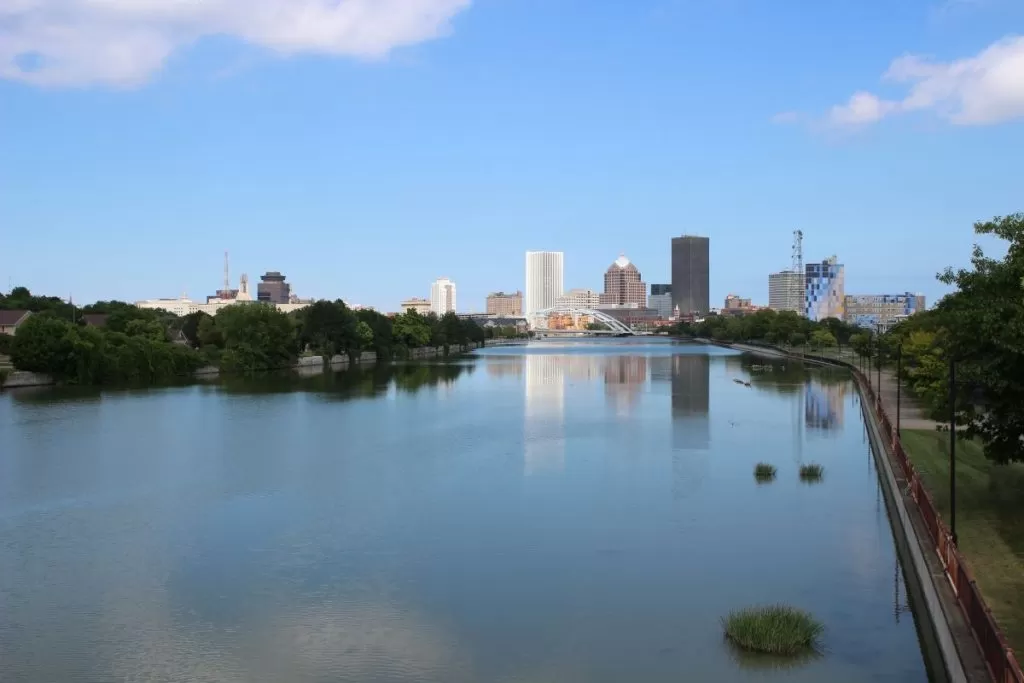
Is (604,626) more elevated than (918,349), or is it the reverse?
(918,349)

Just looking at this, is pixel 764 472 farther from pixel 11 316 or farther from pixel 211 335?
pixel 11 316

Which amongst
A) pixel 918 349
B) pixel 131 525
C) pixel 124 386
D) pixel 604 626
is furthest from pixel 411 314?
pixel 604 626

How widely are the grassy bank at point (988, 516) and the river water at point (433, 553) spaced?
3.31 feet

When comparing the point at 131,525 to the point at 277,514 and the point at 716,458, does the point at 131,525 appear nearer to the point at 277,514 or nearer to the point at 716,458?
the point at 277,514

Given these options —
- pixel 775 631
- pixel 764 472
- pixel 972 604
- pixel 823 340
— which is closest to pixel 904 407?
pixel 764 472

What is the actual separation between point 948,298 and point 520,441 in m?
11.5

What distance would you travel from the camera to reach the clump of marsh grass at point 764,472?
65.9ft

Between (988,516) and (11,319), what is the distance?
2478 inches

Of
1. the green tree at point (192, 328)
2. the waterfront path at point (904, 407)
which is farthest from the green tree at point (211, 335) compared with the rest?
the waterfront path at point (904, 407)

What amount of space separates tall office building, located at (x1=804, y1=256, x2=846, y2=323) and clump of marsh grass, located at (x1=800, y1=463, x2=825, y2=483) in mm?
173423

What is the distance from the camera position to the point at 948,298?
19.4m

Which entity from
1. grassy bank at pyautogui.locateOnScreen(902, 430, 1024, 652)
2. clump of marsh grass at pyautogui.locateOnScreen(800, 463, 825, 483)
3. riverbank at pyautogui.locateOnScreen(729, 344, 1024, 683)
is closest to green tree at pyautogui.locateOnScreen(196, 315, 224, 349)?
clump of marsh grass at pyautogui.locateOnScreen(800, 463, 825, 483)

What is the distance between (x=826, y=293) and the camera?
190m

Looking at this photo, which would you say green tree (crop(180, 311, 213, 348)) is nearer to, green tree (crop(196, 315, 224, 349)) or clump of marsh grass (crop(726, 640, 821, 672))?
green tree (crop(196, 315, 224, 349))
